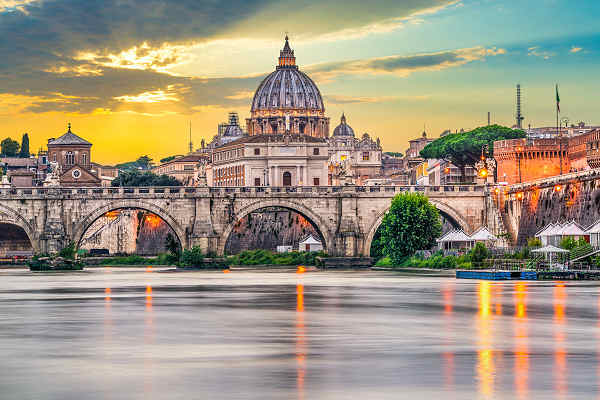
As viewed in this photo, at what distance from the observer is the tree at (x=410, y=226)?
98.4m

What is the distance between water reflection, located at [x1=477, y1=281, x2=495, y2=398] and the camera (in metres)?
23.8

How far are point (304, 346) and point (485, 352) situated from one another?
5.05 m

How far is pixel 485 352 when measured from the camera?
29.6 m

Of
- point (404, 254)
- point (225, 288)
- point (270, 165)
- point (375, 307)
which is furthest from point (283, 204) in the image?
point (270, 165)

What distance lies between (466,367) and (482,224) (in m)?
84.1

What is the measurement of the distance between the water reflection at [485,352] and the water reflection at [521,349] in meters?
0.59

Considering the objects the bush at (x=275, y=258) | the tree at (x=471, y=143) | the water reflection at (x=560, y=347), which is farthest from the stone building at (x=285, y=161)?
the water reflection at (x=560, y=347)

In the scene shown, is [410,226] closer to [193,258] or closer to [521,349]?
[193,258]

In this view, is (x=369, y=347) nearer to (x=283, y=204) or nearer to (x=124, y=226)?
(x=283, y=204)

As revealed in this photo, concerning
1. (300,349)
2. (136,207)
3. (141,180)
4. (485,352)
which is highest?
(141,180)

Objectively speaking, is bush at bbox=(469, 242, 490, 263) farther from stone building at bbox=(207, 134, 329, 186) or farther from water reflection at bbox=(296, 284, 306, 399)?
stone building at bbox=(207, 134, 329, 186)

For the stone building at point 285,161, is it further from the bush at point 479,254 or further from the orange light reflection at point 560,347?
the orange light reflection at point 560,347

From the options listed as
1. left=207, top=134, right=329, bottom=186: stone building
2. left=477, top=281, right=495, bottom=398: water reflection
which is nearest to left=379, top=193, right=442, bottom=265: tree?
left=477, top=281, right=495, bottom=398: water reflection

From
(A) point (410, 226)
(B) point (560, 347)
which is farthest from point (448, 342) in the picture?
(A) point (410, 226)
